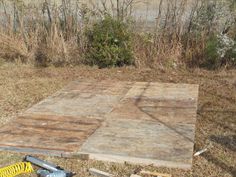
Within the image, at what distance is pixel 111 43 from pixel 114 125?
292 centimetres

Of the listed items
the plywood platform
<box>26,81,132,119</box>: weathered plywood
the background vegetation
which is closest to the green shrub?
the background vegetation

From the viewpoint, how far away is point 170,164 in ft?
13.1

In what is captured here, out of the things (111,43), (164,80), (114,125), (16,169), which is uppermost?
(111,43)

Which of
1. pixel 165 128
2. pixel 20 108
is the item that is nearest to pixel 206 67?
pixel 165 128

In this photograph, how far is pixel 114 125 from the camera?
16.2ft

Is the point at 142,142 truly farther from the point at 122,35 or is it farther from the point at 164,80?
the point at 122,35

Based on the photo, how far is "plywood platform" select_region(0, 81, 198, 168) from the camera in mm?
4276

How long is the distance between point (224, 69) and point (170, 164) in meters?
3.79

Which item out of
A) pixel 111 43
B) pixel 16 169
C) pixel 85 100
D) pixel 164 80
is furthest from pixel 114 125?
pixel 111 43

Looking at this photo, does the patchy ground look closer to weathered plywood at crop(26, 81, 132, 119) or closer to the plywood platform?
the plywood platform

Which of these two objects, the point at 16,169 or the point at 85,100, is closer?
the point at 16,169

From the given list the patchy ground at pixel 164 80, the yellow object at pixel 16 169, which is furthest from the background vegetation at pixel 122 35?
the yellow object at pixel 16 169

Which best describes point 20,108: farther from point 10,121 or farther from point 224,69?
point 224,69

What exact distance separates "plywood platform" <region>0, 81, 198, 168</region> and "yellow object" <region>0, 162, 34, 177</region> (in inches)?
14.0
